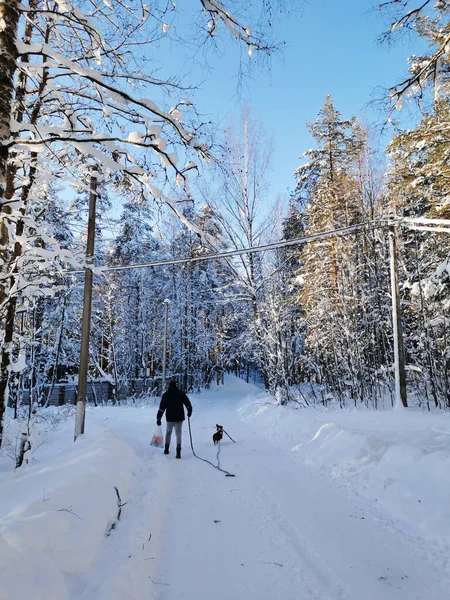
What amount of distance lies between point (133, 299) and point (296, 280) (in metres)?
15.2

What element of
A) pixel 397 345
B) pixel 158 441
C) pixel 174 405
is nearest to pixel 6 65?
pixel 174 405

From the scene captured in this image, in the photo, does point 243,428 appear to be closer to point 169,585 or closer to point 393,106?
point 169,585

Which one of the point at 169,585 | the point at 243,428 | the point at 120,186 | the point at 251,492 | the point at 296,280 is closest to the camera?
the point at 169,585

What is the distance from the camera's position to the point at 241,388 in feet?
103

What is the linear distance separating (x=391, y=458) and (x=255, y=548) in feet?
9.99

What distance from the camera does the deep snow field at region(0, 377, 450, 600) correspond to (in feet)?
9.20

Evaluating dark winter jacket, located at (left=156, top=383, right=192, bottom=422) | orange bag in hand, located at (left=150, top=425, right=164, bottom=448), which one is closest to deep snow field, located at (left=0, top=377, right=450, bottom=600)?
dark winter jacket, located at (left=156, top=383, right=192, bottom=422)

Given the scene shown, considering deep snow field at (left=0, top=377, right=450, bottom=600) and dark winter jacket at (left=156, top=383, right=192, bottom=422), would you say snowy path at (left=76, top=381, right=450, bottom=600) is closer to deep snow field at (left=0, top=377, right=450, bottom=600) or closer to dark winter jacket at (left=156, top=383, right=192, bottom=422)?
deep snow field at (left=0, top=377, right=450, bottom=600)

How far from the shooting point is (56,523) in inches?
121

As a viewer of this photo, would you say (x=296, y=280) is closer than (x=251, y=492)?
No

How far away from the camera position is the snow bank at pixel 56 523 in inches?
94.1

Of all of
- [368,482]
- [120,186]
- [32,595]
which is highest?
[120,186]

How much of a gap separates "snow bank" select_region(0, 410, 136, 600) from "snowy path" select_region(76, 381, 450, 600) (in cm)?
19

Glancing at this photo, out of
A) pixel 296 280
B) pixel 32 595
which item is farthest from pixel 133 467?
pixel 296 280
